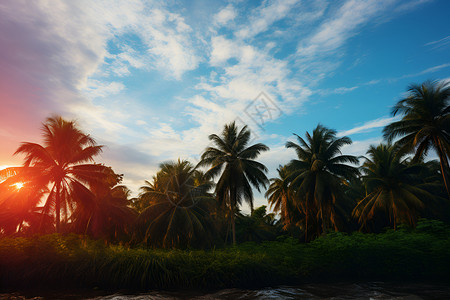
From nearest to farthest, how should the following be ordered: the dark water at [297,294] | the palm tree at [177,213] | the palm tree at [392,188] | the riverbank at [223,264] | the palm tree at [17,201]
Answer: the dark water at [297,294] → the riverbank at [223,264] → the palm tree at [17,201] → the palm tree at [177,213] → the palm tree at [392,188]

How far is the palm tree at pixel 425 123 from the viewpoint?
68.5 ft

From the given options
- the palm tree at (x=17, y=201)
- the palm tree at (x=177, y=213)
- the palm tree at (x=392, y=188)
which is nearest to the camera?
the palm tree at (x=17, y=201)

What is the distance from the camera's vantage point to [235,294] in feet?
34.3

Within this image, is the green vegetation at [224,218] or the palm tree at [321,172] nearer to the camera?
the green vegetation at [224,218]

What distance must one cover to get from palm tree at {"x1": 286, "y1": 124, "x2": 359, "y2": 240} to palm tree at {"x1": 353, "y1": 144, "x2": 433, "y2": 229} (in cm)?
351

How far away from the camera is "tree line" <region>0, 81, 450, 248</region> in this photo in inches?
770

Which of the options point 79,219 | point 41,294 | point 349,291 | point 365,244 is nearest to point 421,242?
point 365,244

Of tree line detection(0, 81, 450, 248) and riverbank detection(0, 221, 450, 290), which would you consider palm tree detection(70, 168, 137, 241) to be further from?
riverbank detection(0, 221, 450, 290)

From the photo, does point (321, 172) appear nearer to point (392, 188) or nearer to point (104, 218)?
point (392, 188)

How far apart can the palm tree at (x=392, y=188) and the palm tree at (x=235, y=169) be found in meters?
11.4

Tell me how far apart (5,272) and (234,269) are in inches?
365

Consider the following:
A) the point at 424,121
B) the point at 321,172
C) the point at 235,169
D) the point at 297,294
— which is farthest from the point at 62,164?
the point at 424,121

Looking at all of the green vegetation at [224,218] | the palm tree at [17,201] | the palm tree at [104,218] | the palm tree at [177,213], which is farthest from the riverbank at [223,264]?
the palm tree at [104,218]

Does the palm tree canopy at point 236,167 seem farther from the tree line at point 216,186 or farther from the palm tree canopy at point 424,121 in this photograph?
the palm tree canopy at point 424,121
